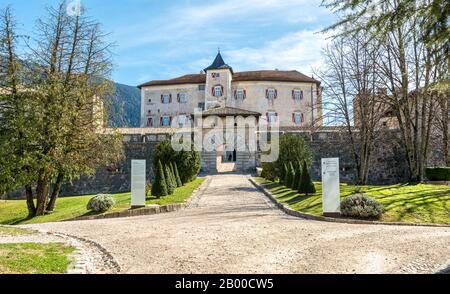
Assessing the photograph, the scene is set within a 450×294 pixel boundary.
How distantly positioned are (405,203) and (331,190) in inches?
126

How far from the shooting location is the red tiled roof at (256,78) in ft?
167

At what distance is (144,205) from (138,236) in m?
5.85

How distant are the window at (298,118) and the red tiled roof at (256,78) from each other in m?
4.42

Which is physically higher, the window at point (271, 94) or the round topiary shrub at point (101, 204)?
the window at point (271, 94)

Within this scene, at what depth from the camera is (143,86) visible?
53938 millimetres

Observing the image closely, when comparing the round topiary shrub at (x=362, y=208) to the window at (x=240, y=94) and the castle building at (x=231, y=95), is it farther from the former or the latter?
the window at (x=240, y=94)

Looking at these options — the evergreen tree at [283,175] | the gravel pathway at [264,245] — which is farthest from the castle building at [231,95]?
the gravel pathway at [264,245]

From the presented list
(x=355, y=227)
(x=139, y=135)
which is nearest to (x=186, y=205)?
(x=355, y=227)

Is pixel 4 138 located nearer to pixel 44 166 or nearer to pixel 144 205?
pixel 44 166

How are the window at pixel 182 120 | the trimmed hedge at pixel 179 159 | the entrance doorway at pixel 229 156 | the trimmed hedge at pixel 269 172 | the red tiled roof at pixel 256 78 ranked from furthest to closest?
1. the red tiled roof at pixel 256 78
2. the window at pixel 182 120
3. the entrance doorway at pixel 229 156
4. the trimmed hedge at pixel 269 172
5. the trimmed hedge at pixel 179 159

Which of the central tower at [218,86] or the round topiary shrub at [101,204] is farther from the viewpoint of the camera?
the central tower at [218,86]

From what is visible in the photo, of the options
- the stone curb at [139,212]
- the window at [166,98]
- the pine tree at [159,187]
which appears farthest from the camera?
the window at [166,98]
